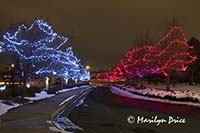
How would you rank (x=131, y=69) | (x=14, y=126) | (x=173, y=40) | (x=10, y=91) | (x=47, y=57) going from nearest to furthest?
(x=14, y=126) < (x=10, y=91) < (x=47, y=57) < (x=173, y=40) < (x=131, y=69)

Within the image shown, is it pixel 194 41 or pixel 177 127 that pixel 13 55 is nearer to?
pixel 177 127

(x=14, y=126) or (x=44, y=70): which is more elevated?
(x=44, y=70)

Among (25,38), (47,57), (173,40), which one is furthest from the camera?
(173,40)

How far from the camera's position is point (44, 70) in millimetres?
42688

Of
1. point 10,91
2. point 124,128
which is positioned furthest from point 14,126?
point 10,91

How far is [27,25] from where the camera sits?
39.0 metres

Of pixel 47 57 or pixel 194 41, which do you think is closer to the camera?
pixel 47 57

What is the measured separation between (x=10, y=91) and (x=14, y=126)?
19970mm

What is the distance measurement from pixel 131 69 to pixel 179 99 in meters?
Answer: 41.1

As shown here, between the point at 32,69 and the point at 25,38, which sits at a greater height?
the point at 25,38

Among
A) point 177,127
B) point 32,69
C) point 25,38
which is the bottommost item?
point 177,127

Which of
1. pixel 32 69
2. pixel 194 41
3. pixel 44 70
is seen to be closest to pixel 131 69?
pixel 194 41

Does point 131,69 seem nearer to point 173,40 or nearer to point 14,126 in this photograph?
point 173,40

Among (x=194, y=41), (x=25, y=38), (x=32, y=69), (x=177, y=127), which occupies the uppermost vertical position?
(x=194, y=41)
